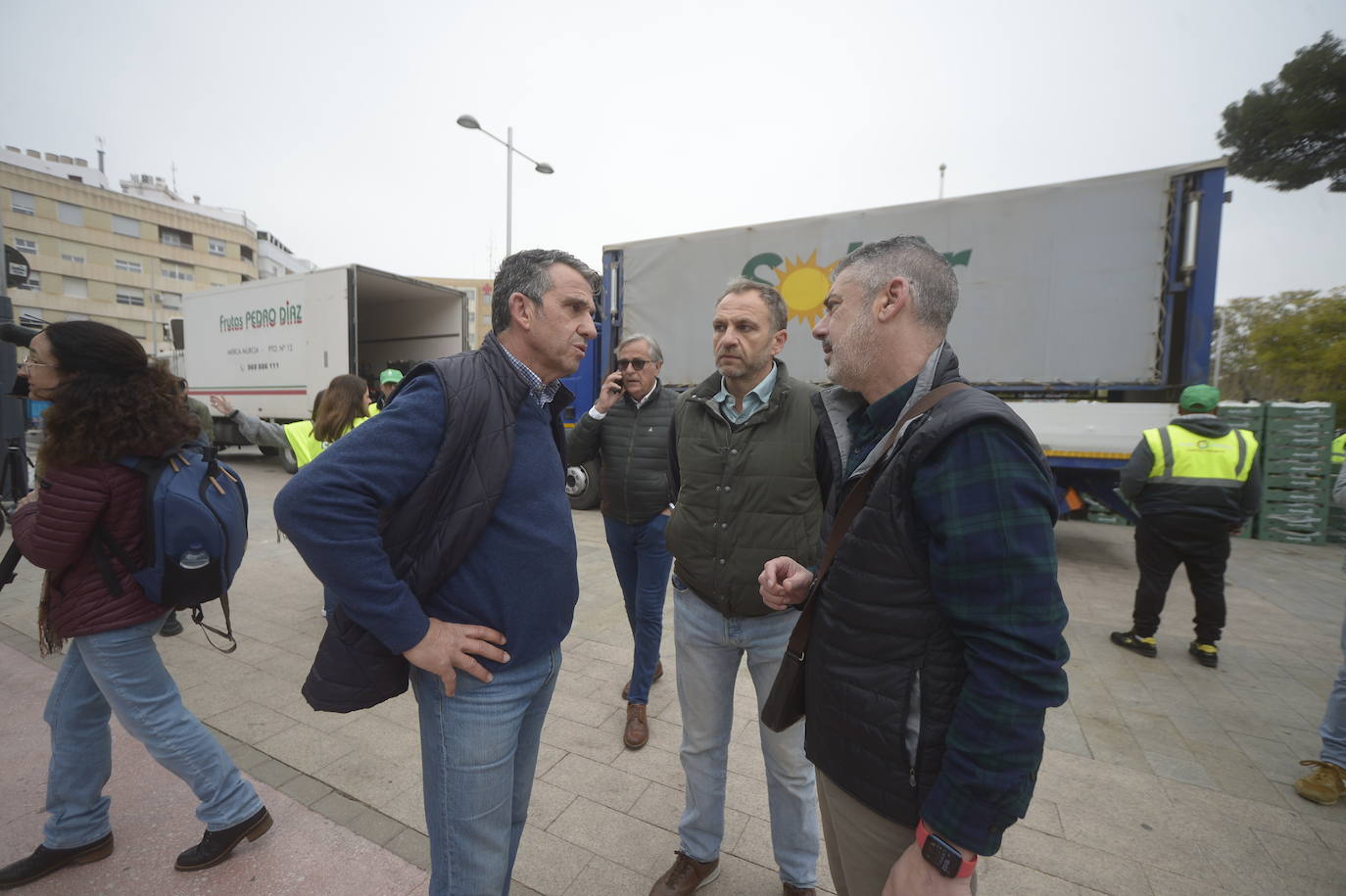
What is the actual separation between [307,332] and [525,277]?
10925 mm

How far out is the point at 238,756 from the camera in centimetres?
274

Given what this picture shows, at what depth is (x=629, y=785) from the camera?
8.52 feet

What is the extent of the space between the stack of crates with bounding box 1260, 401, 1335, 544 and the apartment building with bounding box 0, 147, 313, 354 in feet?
164

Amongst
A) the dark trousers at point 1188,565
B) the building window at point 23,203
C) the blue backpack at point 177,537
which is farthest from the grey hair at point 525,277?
the building window at point 23,203

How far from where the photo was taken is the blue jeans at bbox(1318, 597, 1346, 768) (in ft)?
8.58

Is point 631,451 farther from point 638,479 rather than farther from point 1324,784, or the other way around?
point 1324,784

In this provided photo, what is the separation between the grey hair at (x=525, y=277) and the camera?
5.03 feet

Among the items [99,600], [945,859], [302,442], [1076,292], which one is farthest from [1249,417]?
[99,600]

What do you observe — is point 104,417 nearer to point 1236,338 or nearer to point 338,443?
point 338,443

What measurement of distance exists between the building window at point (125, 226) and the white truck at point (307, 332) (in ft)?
152

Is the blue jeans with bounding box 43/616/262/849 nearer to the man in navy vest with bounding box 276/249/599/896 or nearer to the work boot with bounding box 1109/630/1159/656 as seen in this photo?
the man in navy vest with bounding box 276/249/599/896

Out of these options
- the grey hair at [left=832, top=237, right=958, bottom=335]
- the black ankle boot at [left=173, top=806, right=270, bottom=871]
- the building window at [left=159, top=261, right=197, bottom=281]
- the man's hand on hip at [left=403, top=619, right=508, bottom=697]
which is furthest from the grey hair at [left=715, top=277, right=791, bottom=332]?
the building window at [left=159, top=261, right=197, bottom=281]

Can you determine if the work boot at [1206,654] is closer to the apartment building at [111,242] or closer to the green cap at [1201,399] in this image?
the green cap at [1201,399]

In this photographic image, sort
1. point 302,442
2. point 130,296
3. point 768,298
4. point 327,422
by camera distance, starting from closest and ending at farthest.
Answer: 1. point 768,298
2. point 327,422
3. point 302,442
4. point 130,296
